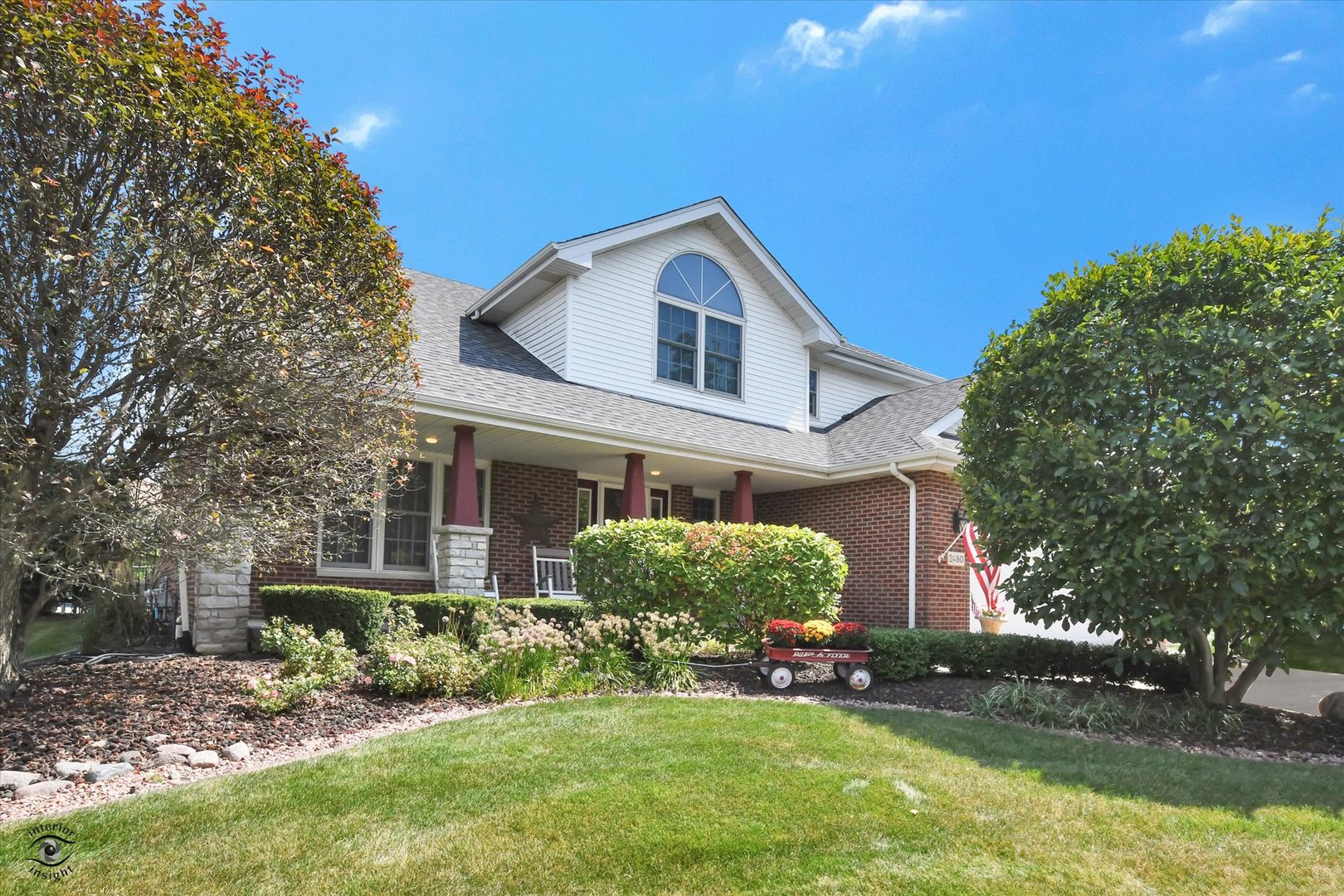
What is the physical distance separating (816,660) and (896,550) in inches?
221

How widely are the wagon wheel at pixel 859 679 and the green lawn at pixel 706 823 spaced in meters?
2.77

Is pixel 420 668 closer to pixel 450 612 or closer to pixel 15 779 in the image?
pixel 450 612

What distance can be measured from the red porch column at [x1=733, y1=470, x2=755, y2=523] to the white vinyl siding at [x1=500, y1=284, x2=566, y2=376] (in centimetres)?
335

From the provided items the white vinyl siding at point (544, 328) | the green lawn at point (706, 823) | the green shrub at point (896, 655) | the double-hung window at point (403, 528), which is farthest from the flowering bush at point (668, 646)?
the white vinyl siding at point (544, 328)

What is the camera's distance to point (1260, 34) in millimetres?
10609

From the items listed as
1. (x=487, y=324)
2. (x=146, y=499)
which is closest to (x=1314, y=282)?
(x=146, y=499)

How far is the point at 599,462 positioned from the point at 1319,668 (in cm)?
1001

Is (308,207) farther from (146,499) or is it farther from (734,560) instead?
(734,560)

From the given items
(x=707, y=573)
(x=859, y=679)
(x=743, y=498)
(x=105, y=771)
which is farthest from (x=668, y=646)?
(x=743, y=498)

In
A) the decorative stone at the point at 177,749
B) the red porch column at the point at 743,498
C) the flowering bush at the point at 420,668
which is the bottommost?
the decorative stone at the point at 177,749

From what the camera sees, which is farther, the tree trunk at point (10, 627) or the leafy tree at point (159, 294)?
the tree trunk at point (10, 627)

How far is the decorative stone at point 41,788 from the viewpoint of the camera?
15.3ft

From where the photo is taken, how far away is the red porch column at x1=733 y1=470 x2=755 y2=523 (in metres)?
13.8

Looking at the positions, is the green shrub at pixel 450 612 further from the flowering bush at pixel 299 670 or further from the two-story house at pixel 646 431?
the two-story house at pixel 646 431
